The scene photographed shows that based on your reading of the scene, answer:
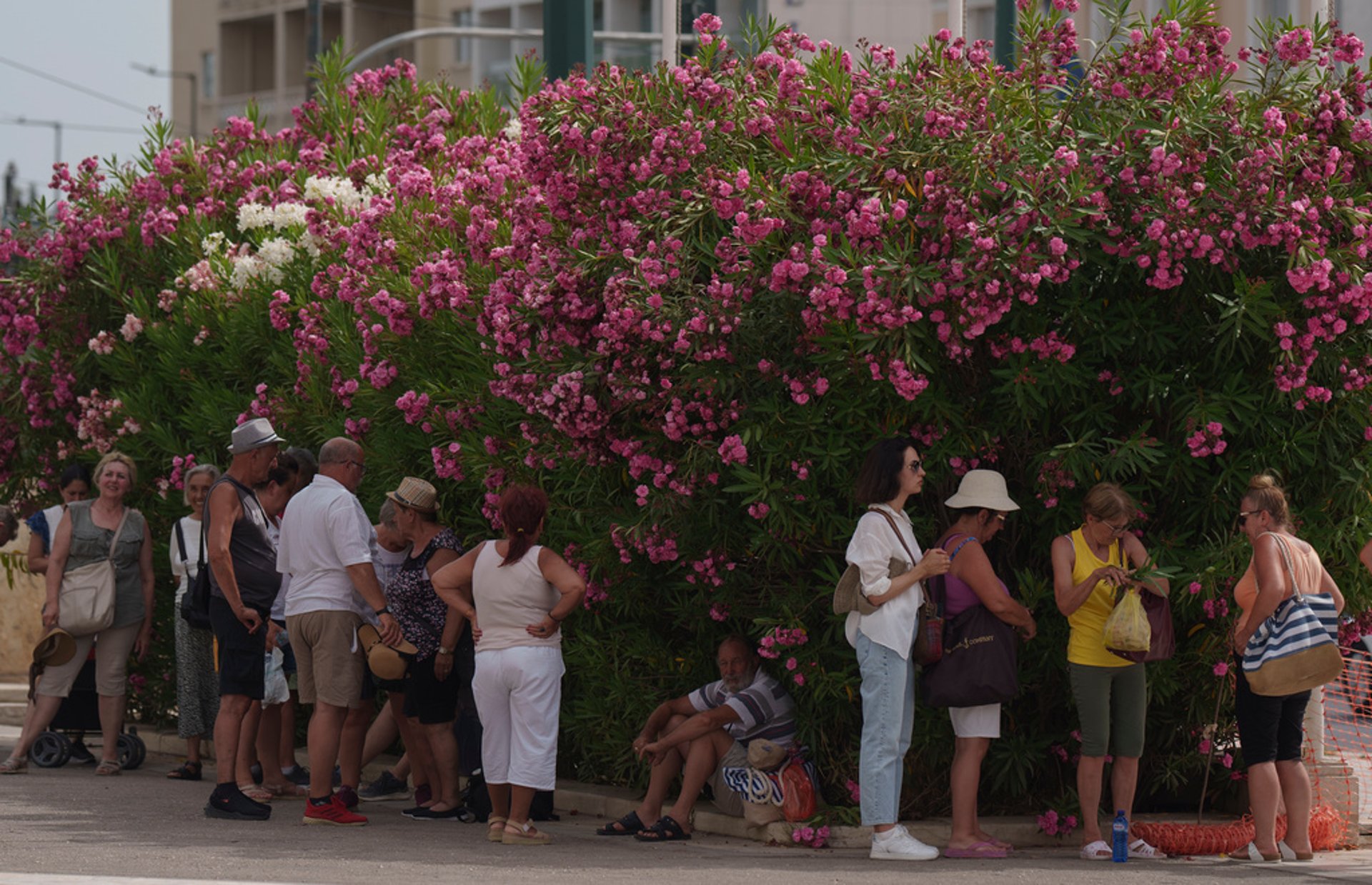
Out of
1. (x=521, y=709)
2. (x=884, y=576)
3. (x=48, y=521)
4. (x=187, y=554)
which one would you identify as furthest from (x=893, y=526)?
(x=48, y=521)

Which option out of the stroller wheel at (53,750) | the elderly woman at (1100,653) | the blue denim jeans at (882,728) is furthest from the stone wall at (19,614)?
the elderly woman at (1100,653)

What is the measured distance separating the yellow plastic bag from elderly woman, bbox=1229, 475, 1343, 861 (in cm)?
45


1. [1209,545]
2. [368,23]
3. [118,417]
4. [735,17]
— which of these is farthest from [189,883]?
[368,23]

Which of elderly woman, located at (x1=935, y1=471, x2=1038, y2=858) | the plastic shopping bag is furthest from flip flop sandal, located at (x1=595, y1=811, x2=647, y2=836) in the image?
the plastic shopping bag

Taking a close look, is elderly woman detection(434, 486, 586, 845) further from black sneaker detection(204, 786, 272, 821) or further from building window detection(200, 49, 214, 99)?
building window detection(200, 49, 214, 99)

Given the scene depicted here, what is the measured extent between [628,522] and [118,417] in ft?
18.0

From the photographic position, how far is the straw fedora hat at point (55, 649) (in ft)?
40.5

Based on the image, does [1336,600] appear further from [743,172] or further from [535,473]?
[535,473]

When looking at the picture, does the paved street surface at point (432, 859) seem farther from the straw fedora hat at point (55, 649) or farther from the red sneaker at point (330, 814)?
the straw fedora hat at point (55, 649)

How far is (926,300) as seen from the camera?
30.0 ft

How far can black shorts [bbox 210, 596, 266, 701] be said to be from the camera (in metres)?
10.6

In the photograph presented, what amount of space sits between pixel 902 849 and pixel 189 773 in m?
4.87

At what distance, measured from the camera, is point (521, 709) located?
9578mm

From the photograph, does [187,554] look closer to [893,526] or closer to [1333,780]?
[893,526]
